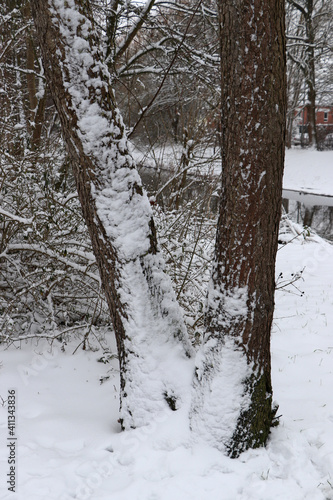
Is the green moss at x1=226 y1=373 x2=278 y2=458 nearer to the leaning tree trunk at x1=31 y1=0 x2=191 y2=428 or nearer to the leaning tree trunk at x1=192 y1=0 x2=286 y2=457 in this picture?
the leaning tree trunk at x1=192 y1=0 x2=286 y2=457

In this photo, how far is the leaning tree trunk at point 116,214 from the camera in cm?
234

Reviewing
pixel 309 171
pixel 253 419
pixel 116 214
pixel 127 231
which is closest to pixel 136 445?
pixel 253 419

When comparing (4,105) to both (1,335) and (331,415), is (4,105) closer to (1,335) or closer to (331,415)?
(1,335)

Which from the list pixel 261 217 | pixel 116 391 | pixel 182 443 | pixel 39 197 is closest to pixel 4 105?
pixel 39 197

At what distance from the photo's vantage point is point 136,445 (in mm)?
2619

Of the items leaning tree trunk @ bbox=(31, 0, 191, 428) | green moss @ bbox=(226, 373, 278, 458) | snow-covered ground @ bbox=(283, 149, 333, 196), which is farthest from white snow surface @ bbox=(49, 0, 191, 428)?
snow-covered ground @ bbox=(283, 149, 333, 196)

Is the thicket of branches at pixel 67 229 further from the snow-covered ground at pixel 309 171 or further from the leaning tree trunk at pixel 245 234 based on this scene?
the snow-covered ground at pixel 309 171

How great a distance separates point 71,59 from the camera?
2.33 meters

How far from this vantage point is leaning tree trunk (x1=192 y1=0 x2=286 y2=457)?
6.82 feet

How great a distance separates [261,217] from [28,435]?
7.22 feet

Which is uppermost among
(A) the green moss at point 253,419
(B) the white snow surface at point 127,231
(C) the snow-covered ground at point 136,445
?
(B) the white snow surface at point 127,231

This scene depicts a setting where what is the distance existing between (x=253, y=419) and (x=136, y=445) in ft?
2.53

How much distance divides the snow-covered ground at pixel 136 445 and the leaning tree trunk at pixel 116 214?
0.28 metres

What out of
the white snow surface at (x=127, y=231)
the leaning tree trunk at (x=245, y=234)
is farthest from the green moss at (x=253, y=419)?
the white snow surface at (x=127, y=231)
